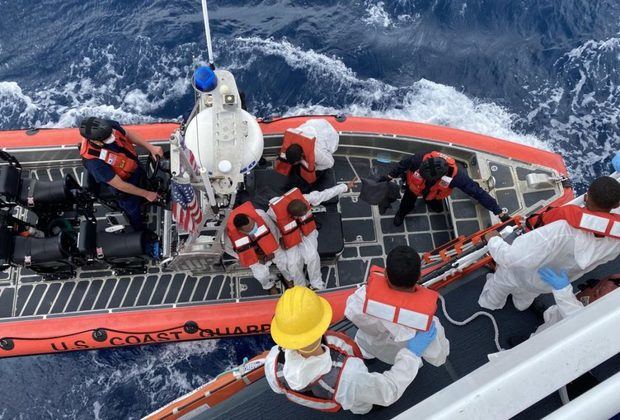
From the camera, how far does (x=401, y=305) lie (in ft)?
8.71

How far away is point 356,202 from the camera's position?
5605 millimetres

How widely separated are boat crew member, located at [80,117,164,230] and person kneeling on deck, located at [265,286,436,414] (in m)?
2.67

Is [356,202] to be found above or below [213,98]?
below

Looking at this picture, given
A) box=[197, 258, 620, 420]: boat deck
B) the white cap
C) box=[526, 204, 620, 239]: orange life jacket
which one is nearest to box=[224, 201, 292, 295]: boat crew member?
the white cap

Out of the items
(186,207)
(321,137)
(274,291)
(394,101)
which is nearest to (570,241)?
(321,137)

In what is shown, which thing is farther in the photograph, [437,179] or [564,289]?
[437,179]

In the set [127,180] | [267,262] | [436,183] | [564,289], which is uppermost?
[564,289]

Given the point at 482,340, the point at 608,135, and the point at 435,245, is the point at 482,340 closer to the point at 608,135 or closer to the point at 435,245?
the point at 435,245

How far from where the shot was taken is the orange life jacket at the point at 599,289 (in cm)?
313

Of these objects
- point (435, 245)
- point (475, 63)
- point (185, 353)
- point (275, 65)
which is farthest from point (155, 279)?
→ point (475, 63)

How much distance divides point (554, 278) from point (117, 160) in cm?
369

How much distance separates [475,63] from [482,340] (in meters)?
5.38

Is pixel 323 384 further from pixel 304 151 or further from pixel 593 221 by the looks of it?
pixel 304 151

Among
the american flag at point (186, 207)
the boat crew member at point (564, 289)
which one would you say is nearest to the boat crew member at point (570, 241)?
the boat crew member at point (564, 289)
